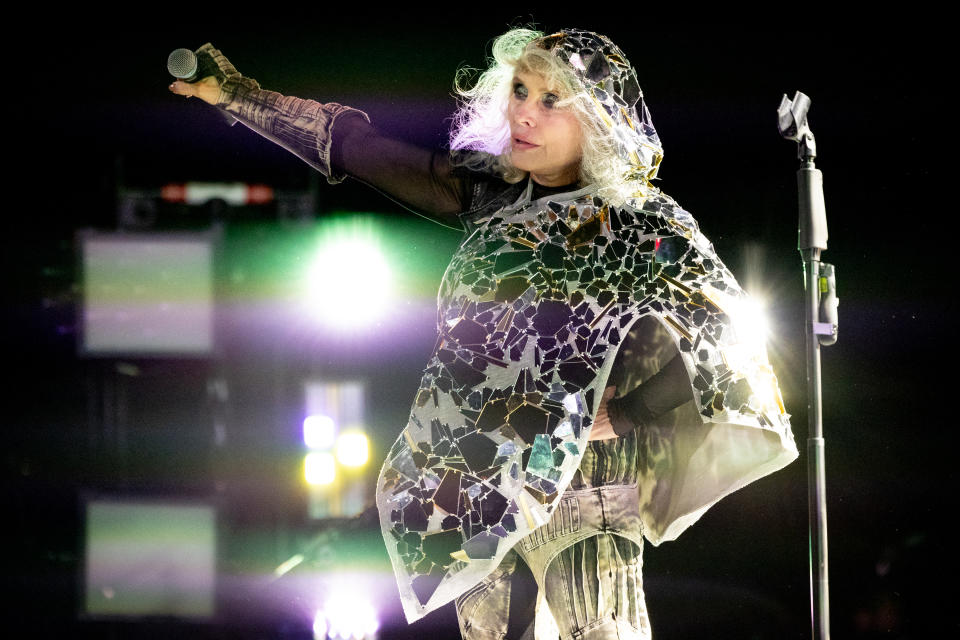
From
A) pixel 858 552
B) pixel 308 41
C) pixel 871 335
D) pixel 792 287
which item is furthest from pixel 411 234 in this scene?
pixel 858 552

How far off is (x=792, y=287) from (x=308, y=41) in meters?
1.48

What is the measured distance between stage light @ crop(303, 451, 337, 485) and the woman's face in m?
1.90

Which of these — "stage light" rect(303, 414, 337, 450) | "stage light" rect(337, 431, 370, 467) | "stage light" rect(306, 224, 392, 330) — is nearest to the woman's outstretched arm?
"stage light" rect(306, 224, 392, 330)

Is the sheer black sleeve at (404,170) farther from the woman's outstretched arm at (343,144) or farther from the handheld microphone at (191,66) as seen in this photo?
the handheld microphone at (191,66)

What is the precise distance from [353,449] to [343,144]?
1.82 m

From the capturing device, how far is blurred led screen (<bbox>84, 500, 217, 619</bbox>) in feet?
10.3

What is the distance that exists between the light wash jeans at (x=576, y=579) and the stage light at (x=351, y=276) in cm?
150

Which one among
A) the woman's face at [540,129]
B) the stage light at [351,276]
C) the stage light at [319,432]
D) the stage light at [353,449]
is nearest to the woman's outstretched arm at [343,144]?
the woman's face at [540,129]

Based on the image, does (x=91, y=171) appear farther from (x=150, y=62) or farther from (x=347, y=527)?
(x=347, y=527)

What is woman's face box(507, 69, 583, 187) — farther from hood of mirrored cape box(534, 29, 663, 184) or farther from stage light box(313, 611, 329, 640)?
stage light box(313, 611, 329, 640)

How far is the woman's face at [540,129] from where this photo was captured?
5.67 feet

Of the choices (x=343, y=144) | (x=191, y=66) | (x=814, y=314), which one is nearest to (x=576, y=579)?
(x=814, y=314)

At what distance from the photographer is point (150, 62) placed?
106 inches

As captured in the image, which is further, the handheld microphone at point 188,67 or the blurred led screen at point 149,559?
the blurred led screen at point 149,559
